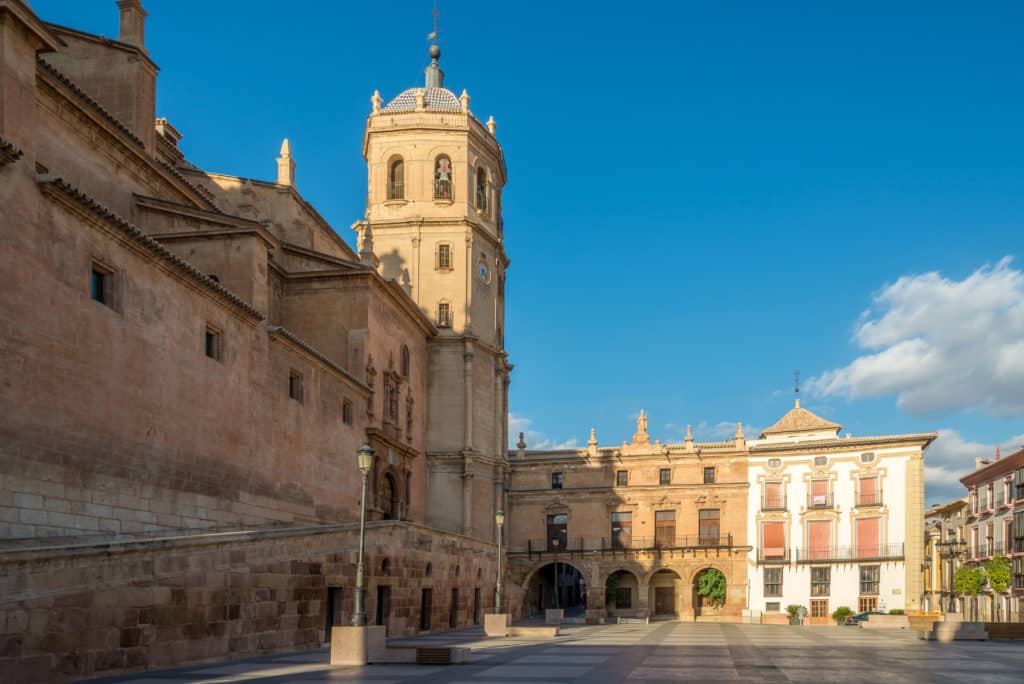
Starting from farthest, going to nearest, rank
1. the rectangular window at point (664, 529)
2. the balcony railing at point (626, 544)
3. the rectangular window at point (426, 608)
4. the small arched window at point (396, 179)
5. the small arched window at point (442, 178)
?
the rectangular window at point (664, 529)
the balcony railing at point (626, 544)
the small arched window at point (396, 179)
the small arched window at point (442, 178)
the rectangular window at point (426, 608)

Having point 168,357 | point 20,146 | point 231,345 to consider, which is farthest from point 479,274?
point 20,146

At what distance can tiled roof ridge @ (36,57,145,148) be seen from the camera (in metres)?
21.2

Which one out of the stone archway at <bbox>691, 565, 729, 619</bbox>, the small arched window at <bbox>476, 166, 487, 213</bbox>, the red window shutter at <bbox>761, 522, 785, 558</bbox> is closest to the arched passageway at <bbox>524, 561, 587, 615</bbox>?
the stone archway at <bbox>691, 565, 729, 619</bbox>

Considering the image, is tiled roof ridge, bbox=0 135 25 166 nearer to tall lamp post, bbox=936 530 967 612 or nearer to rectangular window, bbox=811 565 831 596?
rectangular window, bbox=811 565 831 596

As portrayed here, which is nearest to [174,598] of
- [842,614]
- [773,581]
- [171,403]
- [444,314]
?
[171,403]

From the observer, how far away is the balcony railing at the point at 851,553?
54125mm

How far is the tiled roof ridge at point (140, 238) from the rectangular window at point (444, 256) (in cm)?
2219

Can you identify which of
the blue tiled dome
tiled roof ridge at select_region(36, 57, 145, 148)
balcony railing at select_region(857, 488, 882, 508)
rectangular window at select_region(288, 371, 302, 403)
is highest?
the blue tiled dome

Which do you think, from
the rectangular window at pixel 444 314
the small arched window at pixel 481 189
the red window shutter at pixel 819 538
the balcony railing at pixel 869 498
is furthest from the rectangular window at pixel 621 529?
the small arched window at pixel 481 189

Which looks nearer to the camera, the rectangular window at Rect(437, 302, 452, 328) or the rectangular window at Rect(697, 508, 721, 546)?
the rectangular window at Rect(437, 302, 452, 328)

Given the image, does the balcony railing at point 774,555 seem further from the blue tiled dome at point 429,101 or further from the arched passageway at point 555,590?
the blue tiled dome at point 429,101

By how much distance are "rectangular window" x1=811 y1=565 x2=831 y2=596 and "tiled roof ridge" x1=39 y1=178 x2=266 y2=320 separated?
131 ft

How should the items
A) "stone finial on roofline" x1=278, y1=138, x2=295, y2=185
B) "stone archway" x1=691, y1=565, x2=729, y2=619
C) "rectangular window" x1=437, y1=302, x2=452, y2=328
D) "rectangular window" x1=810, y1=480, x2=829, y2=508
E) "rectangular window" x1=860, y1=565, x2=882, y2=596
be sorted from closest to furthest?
"stone finial on roofline" x1=278, y1=138, x2=295, y2=185 → "rectangular window" x1=437, y1=302, x2=452, y2=328 → "rectangular window" x1=860, y1=565, x2=882, y2=596 → "rectangular window" x1=810, y1=480, x2=829, y2=508 → "stone archway" x1=691, y1=565, x2=729, y2=619

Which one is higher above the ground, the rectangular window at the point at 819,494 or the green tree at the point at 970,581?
the rectangular window at the point at 819,494
